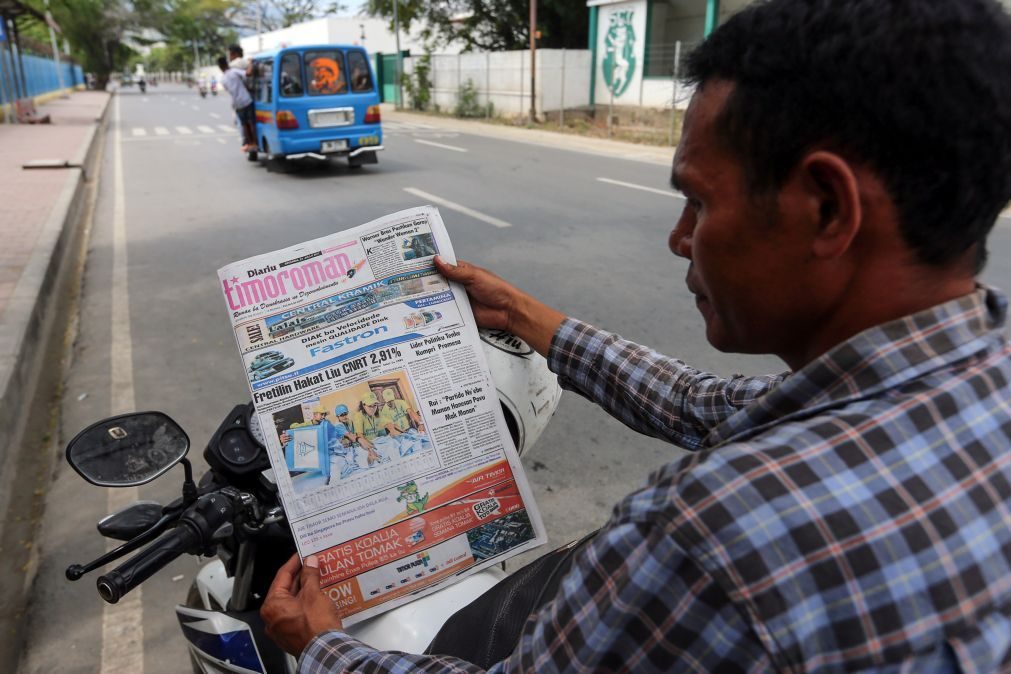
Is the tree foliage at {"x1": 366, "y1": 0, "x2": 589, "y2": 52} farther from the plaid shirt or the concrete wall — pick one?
the plaid shirt

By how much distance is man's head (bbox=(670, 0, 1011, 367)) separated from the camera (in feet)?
2.31

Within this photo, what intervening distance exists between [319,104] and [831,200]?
10.7 m

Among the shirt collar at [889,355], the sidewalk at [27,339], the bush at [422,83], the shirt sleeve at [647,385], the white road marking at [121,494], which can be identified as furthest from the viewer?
the bush at [422,83]

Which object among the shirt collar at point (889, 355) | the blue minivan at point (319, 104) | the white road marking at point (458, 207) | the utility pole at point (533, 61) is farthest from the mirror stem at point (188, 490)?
the utility pole at point (533, 61)

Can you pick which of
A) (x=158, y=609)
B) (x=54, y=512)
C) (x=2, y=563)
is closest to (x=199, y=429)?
(x=54, y=512)

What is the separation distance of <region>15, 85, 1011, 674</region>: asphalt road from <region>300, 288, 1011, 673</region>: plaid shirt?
190 cm

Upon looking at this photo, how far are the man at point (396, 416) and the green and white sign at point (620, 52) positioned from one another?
19.3m

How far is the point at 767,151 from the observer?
2.56 ft

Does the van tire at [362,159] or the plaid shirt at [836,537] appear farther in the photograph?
the van tire at [362,159]

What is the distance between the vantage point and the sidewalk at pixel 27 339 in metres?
2.70

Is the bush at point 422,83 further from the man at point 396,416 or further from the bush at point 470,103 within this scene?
the man at point 396,416

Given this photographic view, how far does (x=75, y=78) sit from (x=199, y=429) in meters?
59.0

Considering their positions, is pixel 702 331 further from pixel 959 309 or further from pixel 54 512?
pixel 959 309

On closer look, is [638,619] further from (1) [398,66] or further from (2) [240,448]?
(1) [398,66]
